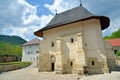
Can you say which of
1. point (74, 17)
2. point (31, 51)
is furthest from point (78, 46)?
point (31, 51)

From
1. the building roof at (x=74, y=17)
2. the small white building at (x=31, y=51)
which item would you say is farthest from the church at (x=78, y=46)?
the small white building at (x=31, y=51)

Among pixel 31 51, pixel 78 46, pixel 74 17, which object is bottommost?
pixel 78 46

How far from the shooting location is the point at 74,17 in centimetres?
2136

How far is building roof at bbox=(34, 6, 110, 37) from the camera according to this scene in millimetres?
19381

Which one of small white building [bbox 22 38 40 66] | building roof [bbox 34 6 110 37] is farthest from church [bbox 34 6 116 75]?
small white building [bbox 22 38 40 66]

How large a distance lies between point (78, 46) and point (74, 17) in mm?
5235

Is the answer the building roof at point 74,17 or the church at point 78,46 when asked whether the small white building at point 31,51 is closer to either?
the building roof at point 74,17

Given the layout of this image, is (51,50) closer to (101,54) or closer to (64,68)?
(64,68)

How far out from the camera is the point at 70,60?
65.1 feet

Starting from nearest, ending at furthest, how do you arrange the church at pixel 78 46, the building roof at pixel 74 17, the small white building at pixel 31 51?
the church at pixel 78 46
the building roof at pixel 74 17
the small white building at pixel 31 51

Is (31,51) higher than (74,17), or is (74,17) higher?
(74,17)

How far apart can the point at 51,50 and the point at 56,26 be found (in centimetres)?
421

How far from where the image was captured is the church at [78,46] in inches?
713

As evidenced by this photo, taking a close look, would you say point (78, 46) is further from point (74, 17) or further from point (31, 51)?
point (31, 51)
